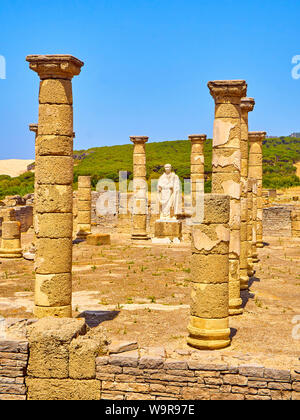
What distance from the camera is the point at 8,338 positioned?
7453 millimetres

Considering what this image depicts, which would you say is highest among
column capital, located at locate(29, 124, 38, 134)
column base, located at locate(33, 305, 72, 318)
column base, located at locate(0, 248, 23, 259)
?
column capital, located at locate(29, 124, 38, 134)

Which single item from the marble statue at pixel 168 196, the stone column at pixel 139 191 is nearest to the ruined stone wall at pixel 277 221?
the marble statue at pixel 168 196

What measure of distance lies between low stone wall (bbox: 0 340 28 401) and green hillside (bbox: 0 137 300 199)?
3386 centimetres

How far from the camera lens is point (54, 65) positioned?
8.91 metres

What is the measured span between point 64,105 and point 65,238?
2327 millimetres

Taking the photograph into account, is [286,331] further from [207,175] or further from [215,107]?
[207,175]

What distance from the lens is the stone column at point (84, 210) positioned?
76.0 feet

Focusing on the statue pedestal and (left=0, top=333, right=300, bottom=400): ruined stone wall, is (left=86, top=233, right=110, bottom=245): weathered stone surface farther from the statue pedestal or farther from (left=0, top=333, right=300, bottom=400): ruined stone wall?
(left=0, top=333, right=300, bottom=400): ruined stone wall

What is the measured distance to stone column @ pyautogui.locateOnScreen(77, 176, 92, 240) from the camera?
23.2m

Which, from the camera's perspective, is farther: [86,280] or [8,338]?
[86,280]

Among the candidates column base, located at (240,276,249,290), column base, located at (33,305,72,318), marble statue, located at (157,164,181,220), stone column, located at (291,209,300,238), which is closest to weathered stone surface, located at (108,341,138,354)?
column base, located at (33,305,72,318)

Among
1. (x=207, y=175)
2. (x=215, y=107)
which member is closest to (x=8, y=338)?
(x=215, y=107)
